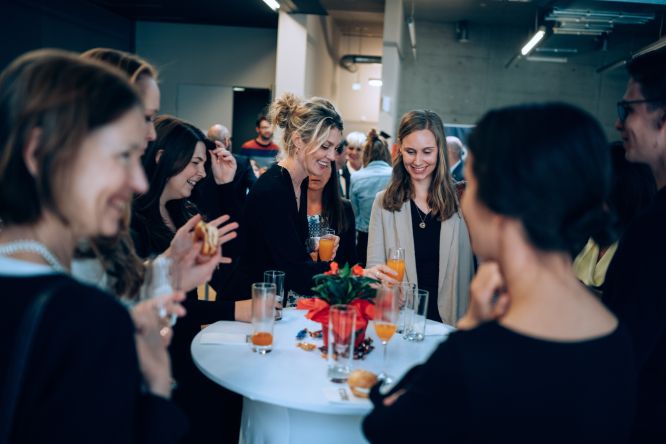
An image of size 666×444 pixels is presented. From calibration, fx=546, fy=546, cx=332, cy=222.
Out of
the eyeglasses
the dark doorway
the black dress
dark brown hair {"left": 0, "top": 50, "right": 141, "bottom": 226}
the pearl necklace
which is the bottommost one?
the black dress

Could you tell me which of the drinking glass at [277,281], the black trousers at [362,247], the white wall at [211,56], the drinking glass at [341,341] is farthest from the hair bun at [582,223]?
the white wall at [211,56]

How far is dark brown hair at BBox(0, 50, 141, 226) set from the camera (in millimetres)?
955

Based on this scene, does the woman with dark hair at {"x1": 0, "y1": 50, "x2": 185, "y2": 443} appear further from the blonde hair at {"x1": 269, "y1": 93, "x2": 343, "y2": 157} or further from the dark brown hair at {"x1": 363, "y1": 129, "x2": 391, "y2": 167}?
the dark brown hair at {"x1": 363, "y1": 129, "x2": 391, "y2": 167}

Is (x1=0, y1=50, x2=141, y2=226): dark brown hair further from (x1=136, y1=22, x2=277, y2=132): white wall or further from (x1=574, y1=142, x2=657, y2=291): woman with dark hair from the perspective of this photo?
(x1=136, y1=22, x2=277, y2=132): white wall

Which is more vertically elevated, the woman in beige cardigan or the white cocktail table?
the woman in beige cardigan

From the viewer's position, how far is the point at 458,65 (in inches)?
487

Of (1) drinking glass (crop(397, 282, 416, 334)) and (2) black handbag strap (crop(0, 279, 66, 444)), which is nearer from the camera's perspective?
(2) black handbag strap (crop(0, 279, 66, 444))

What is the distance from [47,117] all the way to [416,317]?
1.45 metres

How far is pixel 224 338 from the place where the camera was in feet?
6.43

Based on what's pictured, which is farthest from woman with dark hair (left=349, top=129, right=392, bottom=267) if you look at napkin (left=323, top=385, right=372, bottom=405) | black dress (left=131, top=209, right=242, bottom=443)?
napkin (left=323, top=385, right=372, bottom=405)

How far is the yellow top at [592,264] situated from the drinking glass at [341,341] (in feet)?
5.21

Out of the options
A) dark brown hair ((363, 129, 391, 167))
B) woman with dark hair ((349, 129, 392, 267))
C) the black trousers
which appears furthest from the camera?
dark brown hair ((363, 129, 391, 167))

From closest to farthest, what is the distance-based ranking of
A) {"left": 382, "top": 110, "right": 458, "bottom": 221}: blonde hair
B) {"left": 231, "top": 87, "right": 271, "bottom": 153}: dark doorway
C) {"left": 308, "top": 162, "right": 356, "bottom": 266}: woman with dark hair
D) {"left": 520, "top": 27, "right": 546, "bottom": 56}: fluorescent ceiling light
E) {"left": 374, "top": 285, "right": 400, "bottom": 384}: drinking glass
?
{"left": 374, "top": 285, "right": 400, "bottom": 384}: drinking glass
{"left": 382, "top": 110, "right": 458, "bottom": 221}: blonde hair
{"left": 308, "top": 162, "right": 356, "bottom": 266}: woman with dark hair
{"left": 520, "top": 27, "right": 546, "bottom": 56}: fluorescent ceiling light
{"left": 231, "top": 87, "right": 271, "bottom": 153}: dark doorway

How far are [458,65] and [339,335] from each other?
38.7ft
